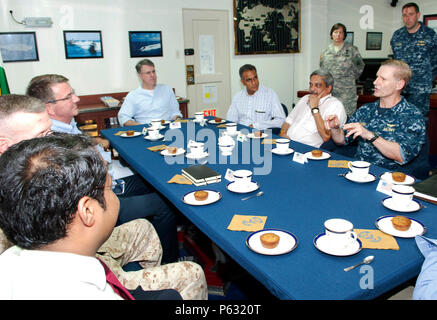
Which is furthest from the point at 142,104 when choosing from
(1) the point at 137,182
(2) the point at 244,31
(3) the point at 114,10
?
(2) the point at 244,31

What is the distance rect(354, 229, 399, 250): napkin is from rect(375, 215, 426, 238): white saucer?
0.9 inches

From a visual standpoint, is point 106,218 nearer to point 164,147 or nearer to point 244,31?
point 164,147

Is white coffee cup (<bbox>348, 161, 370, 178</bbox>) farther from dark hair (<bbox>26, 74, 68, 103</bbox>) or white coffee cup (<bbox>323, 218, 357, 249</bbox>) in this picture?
dark hair (<bbox>26, 74, 68, 103</bbox>)

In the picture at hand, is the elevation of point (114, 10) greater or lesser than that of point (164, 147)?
greater

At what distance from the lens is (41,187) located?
2.71 ft

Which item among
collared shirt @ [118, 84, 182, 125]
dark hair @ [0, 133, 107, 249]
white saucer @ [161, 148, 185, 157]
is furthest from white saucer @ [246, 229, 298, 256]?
collared shirt @ [118, 84, 182, 125]

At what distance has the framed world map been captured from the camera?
5.92m

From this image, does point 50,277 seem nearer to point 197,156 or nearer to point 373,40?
point 197,156

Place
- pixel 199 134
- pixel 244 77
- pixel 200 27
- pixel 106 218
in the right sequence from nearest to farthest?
pixel 106 218 → pixel 199 134 → pixel 244 77 → pixel 200 27

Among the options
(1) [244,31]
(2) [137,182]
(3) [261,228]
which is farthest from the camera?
(1) [244,31]

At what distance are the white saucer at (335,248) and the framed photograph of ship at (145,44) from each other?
15.2 feet

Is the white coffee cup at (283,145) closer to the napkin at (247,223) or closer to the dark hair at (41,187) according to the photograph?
the napkin at (247,223)
